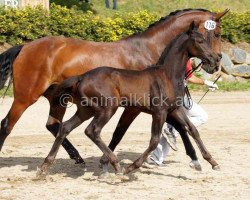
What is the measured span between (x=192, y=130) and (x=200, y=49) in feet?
3.34

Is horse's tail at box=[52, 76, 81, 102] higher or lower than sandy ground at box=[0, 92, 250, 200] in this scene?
higher

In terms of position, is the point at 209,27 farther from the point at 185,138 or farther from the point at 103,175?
the point at 103,175

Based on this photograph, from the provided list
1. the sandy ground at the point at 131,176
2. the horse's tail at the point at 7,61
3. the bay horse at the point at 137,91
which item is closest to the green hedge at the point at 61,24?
the sandy ground at the point at 131,176

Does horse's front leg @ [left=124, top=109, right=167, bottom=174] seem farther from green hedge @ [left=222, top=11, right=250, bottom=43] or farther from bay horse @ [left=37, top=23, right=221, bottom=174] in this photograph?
green hedge @ [left=222, top=11, right=250, bottom=43]

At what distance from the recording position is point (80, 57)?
8273 millimetres

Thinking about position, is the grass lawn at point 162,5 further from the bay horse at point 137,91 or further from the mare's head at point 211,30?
the bay horse at point 137,91

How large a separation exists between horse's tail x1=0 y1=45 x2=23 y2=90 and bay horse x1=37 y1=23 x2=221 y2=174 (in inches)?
45.1

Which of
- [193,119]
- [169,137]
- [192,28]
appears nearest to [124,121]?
[169,137]

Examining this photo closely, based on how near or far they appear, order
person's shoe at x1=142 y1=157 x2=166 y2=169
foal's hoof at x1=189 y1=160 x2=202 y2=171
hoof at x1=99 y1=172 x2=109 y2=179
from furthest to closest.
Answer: person's shoe at x1=142 y1=157 x2=166 y2=169
foal's hoof at x1=189 y1=160 x2=202 y2=171
hoof at x1=99 y1=172 x2=109 y2=179

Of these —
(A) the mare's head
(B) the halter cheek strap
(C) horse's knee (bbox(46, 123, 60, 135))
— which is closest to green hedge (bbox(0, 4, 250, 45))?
(C) horse's knee (bbox(46, 123, 60, 135))

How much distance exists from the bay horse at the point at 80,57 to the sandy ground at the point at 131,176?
588 mm

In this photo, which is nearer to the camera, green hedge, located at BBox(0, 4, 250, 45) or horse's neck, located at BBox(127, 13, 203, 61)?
horse's neck, located at BBox(127, 13, 203, 61)

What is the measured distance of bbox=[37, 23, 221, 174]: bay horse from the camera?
7.47m

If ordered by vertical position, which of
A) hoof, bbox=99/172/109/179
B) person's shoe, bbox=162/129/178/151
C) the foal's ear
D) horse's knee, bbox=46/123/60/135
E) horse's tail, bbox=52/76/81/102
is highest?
the foal's ear
